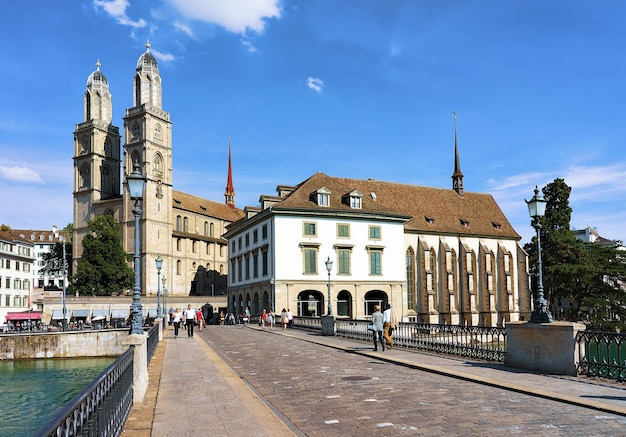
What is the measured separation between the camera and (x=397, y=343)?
2367 centimetres

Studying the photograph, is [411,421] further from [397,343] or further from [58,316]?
[58,316]

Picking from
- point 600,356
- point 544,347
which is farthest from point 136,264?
point 600,356

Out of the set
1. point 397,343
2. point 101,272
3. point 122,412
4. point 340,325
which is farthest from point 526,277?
point 122,412

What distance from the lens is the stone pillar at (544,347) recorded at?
13398 mm

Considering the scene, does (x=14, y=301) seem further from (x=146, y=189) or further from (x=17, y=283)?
(x=146, y=189)

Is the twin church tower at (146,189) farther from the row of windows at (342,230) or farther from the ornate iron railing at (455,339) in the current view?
the ornate iron railing at (455,339)

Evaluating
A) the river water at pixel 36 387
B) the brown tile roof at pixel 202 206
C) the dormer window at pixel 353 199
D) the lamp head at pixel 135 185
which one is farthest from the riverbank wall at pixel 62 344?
the brown tile roof at pixel 202 206

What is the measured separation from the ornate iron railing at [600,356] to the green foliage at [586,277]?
41284 millimetres

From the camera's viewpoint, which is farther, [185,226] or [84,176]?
[185,226]

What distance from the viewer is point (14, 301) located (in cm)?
8281

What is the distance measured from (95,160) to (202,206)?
69.0ft

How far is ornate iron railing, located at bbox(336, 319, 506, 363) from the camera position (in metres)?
17.1

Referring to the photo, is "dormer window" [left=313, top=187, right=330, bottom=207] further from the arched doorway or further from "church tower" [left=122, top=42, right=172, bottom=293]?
"church tower" [left=122, top=42, right=172, bottom=293]

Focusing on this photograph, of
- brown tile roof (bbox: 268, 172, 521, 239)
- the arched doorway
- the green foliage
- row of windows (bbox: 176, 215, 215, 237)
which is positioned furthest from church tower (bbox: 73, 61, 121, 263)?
the green foliage
